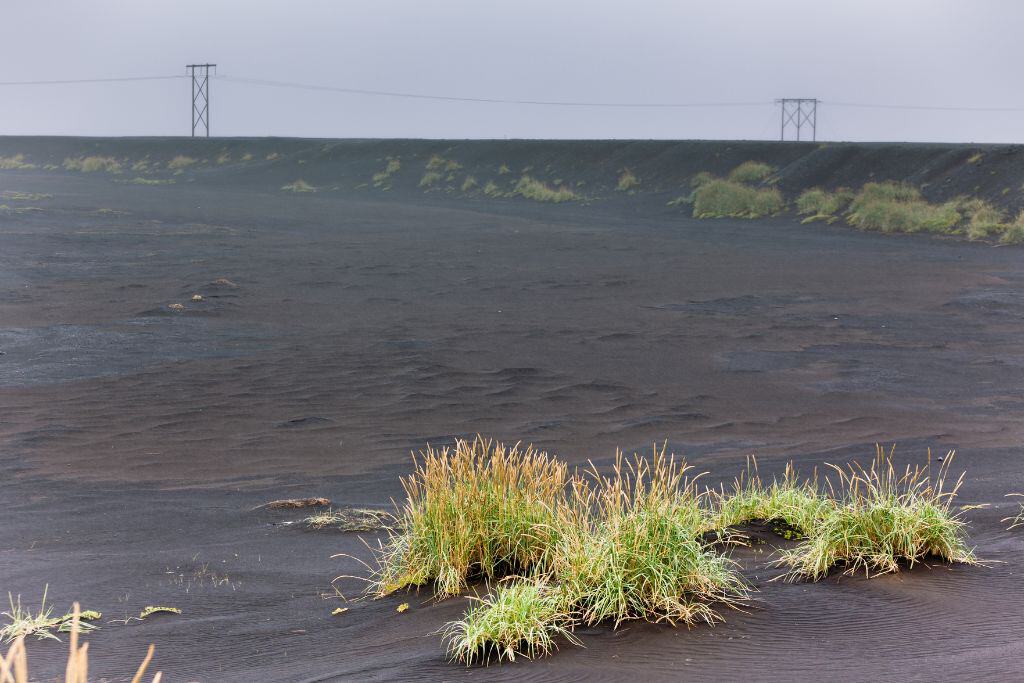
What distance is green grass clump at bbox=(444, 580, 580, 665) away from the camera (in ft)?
15.0

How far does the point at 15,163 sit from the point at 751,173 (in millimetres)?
56482

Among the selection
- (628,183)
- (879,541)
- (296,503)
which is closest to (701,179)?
(628,183)

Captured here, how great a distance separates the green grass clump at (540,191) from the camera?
46.9 m

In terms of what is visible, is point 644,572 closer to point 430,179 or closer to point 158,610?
point 158,610

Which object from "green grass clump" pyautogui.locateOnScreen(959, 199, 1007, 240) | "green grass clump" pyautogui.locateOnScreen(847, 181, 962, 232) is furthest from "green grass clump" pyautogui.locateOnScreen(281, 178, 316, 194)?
"green grass clump" pyautogui.locateOnScreen(959, 199, 1007, 240)

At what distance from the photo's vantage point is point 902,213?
32688mm

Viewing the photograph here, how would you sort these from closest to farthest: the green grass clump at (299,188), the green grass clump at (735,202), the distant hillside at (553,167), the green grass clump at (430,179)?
the green grass clump at (735,202) → the distant hillside at (553,167) → the green grass clump at (299,188) → the green grass clump at (430,179)

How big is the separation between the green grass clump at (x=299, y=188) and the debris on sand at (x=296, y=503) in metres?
46.8

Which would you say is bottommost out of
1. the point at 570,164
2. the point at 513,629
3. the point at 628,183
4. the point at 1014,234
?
the point at 513,629

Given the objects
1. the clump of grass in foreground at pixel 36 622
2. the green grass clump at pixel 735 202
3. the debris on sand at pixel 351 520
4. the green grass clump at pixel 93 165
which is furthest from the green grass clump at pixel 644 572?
the green grass clump at pixel 93 165

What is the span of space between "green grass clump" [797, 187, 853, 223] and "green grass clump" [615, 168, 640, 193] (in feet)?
32.1

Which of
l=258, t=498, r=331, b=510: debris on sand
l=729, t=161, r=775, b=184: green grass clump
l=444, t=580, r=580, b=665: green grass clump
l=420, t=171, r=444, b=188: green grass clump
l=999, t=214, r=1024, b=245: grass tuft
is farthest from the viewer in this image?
l=420, t=171, r=444, b=188: green grass clump

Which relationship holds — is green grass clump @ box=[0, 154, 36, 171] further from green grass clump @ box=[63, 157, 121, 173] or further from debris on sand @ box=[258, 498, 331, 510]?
debris on sand @ box=[258, 498, 331, 510]

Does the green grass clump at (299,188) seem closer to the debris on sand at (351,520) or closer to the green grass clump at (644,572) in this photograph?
the debris on sand at (351,520)
